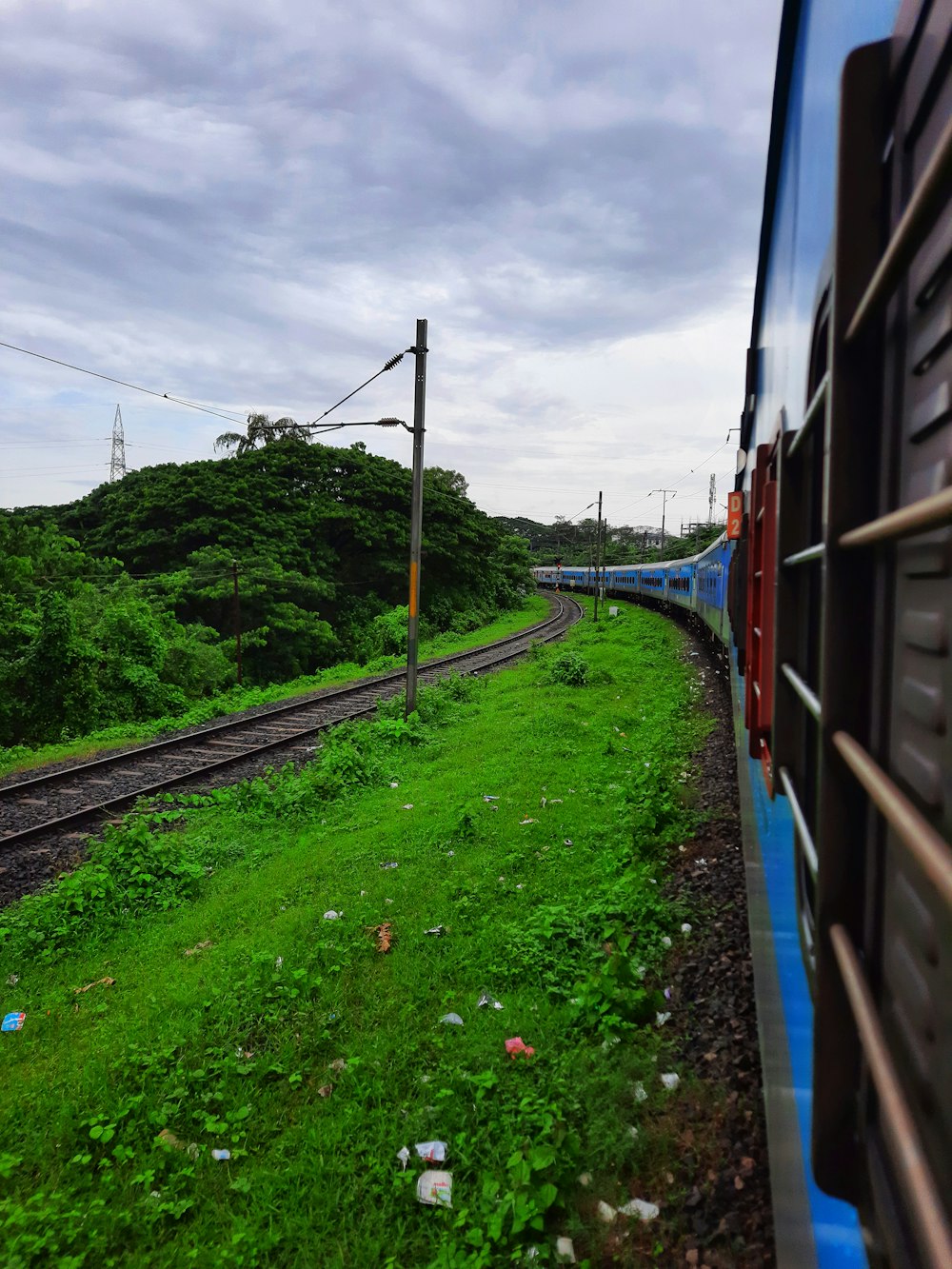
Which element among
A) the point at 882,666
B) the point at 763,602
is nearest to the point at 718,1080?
the point at 763,602

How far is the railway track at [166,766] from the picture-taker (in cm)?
809

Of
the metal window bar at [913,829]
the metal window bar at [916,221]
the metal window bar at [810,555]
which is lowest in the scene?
the metal window bar at [913,829]

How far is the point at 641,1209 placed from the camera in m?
2.93

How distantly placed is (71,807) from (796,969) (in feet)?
28.0

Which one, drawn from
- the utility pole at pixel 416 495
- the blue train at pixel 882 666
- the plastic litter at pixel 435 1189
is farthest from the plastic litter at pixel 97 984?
the utility pole at pixel 416 495

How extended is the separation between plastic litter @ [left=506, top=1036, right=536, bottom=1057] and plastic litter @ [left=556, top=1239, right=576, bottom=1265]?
96 centimetres

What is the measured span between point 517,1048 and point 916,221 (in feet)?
13.0

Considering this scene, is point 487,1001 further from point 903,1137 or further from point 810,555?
point 903,1137

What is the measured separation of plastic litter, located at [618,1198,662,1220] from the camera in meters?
2.90

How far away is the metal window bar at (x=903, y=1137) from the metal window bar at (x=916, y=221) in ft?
2.87

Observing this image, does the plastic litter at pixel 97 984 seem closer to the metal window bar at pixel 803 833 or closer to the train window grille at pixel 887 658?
the metal window bar at pixel 803 833

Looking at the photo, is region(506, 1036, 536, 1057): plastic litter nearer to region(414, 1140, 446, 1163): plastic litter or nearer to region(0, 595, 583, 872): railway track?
region(414, 1140, 446, 1163): plastic litter

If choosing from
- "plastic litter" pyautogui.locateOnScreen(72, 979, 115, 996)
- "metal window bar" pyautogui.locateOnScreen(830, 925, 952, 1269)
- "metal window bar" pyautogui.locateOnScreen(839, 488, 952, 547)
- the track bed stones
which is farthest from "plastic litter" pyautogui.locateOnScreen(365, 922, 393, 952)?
"metal window bar" pyautogui.locateOnScreen(839, 488, 952, 547)

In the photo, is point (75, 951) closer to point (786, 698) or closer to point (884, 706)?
point (786, 698)
